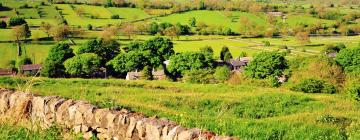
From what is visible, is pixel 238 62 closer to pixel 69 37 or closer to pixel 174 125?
pixel 69 37

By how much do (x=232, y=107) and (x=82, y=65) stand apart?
46111 millimetres

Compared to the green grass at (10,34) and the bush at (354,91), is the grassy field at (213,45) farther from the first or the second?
the bush at (354,91)

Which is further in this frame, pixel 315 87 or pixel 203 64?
pixel 203 64

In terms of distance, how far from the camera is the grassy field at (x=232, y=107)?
34.6ft

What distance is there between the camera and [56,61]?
2505 inches

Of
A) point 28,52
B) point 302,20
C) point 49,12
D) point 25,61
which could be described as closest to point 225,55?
point 25,61

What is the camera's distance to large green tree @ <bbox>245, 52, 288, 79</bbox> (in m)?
61.8

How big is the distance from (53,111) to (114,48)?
6373 cm

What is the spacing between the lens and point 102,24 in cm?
10581

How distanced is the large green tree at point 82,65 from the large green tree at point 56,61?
1.10 m

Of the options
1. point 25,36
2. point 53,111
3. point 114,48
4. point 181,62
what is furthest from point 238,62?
point 53,111

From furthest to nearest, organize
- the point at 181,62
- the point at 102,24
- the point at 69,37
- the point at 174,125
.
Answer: the point at 102,24 → the point at 69,37 → the point at 181,62 → the point at 174,125

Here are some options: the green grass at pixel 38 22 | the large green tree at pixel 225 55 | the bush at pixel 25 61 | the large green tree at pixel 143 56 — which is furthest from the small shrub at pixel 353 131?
the green grass at pixel 38 22

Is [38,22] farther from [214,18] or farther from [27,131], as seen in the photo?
[27,131]
